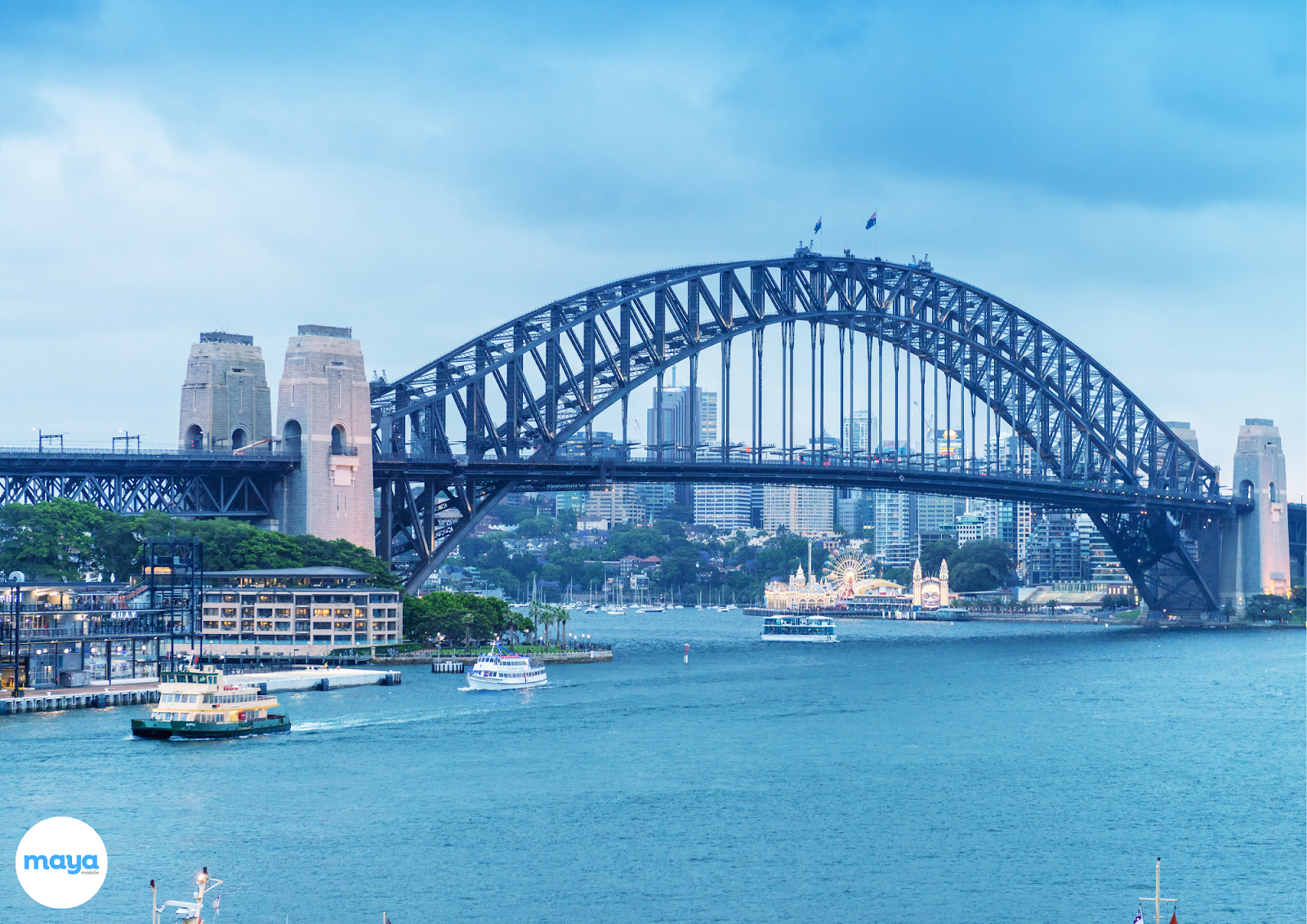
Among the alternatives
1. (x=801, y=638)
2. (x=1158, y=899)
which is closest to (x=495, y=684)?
(x=1158, y=899)

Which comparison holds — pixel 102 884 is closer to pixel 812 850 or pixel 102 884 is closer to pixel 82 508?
pixel 812 850

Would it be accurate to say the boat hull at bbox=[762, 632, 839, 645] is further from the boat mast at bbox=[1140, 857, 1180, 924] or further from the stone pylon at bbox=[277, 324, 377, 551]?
the boat mast at bbox=[1140, 857, 1180, 924]

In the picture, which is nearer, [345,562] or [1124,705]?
[1124,705]

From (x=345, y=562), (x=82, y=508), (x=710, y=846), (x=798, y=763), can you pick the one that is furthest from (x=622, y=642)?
(x=710, y=846)

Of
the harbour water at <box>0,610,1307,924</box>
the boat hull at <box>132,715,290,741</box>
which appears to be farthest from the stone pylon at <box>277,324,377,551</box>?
the boat hull at <box>132,715,290,741</box>

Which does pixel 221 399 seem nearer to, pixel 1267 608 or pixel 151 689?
pixel 151 689
